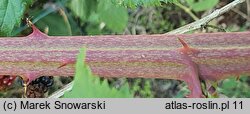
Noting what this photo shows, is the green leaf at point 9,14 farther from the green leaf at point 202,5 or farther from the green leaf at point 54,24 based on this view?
the green leaf at point 202,5

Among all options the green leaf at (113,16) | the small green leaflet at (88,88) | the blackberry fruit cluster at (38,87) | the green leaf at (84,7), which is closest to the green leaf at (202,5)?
the green leaf at (113,16)

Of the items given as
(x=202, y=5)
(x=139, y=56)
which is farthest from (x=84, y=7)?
(x=139, y=56)

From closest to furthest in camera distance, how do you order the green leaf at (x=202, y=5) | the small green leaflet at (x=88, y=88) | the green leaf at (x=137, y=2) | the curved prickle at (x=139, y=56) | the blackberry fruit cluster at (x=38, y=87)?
the small green leaflet at (x=88, y=88) → the curved prickle at (x=139, y=56) → the green leaf at (x=137, y=2) → the blackberry fruit cluster at (x=38, y=87) → the green leaf at (x=202, y=5)

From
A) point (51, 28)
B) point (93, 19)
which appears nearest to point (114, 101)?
point (51, 28)

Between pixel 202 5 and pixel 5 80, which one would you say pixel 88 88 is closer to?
pixel 5 80

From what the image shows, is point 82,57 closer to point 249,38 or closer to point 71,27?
point 249,38

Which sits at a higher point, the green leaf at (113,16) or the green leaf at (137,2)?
the green leaf at (137,2)
